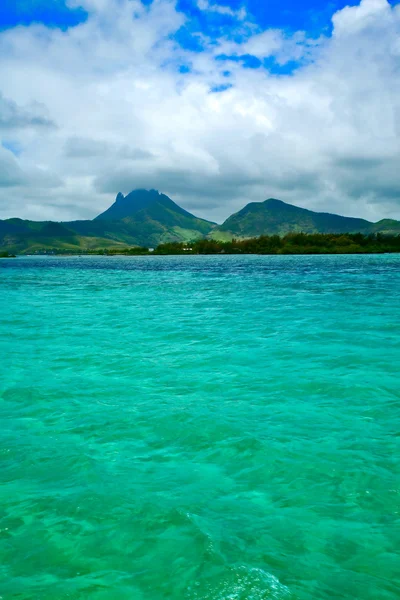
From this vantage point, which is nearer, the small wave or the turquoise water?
the small wave

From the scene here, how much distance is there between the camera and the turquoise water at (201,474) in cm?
512

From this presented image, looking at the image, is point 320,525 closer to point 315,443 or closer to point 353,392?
point 315,443

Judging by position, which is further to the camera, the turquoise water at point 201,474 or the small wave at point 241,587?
the turquoise water at point 201,474

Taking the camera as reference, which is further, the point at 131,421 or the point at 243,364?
the point at 243,364

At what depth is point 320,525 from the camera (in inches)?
239

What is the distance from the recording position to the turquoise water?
5117 millimetres

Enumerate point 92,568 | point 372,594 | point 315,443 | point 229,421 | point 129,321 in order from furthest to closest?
point 129,321, point 229,421, point 315,443, point 92,568, point 372,594

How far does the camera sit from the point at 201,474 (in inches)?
301

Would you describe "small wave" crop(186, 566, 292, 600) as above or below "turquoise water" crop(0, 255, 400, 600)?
above

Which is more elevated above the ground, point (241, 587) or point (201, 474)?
point (241, 587)

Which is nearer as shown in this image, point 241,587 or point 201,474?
point 241,587

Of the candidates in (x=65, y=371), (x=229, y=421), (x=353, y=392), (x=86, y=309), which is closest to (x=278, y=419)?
(x=229, y=421)

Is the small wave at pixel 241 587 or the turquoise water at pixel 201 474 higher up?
the small wave at pixel 241 587

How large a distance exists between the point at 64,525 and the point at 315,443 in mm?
5200
